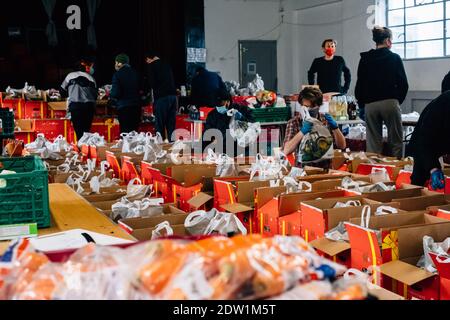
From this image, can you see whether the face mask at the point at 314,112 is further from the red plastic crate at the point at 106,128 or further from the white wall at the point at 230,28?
the white wall at the point at 230,28

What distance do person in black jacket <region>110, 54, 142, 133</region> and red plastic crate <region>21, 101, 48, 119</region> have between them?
129 centimetres

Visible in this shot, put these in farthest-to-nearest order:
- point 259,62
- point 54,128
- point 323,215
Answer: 1. point 259,62
2. point 54,128
3. point 323,215

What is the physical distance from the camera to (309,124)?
409 centimetres

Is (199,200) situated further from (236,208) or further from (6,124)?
(6,124)

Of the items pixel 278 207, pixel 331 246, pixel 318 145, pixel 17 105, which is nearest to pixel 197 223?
pixel 278 207

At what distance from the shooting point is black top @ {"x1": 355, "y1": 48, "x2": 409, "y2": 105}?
5570 mm

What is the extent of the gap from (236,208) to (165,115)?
479cm

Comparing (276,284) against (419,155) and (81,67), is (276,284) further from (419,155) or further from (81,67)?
(81,67)

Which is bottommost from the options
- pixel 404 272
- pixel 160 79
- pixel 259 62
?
pixel 404 272

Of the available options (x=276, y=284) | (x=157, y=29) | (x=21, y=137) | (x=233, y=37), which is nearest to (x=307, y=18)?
(x=233, y=37)

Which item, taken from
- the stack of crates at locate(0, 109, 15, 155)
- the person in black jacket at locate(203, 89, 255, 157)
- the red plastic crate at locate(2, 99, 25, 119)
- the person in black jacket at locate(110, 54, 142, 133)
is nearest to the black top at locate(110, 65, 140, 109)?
the person in black jacket at locate(110, 54, 142, 133)

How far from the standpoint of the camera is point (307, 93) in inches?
165

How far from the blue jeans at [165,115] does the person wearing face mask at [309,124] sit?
355 cm

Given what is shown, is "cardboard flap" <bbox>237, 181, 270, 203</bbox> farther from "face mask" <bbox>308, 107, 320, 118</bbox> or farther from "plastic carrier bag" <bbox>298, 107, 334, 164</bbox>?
"face mask" <bbox>308, 107, 320, 118</bbox>
